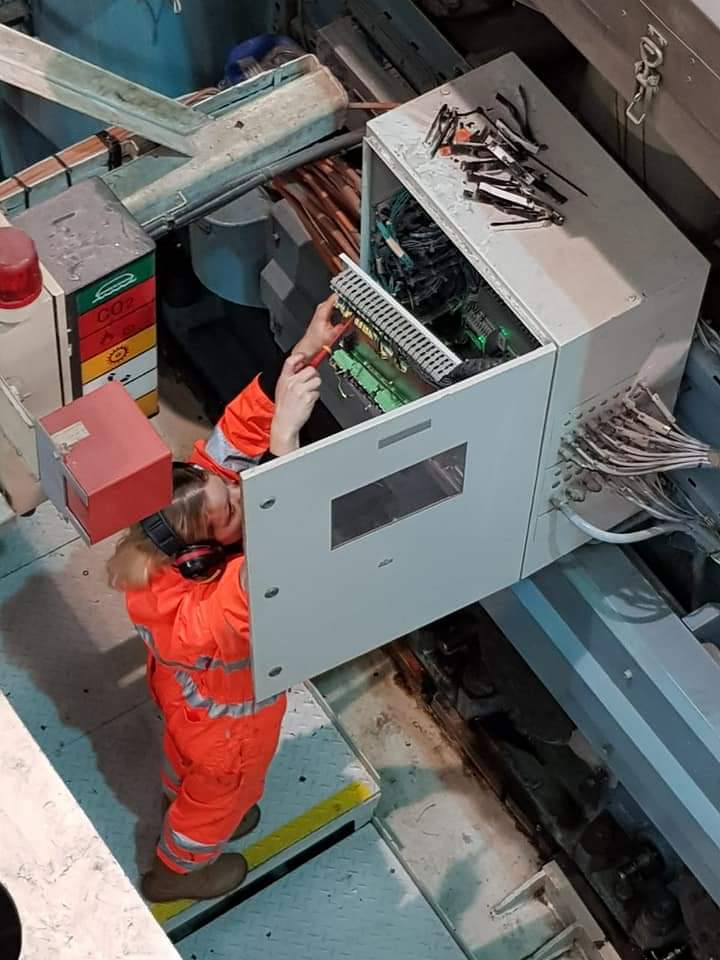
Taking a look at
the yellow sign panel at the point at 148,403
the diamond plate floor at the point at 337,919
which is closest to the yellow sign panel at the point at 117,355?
the yellow sign panel at the point at 148,403

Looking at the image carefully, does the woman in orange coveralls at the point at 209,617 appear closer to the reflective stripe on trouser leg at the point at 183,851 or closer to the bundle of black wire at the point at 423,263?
the reflective stripe on trouser leg at the point at 183,851

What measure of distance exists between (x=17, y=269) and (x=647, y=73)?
787 millimetres

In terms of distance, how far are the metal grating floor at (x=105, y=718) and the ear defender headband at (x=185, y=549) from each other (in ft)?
2.15

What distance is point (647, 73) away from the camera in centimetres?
163

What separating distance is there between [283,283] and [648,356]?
2.40 ft

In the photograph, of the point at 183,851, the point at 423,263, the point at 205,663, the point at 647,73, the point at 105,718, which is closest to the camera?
the point at 647,73

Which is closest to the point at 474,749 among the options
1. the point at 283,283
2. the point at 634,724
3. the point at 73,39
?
the point at 634,724

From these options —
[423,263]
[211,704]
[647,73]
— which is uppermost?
[647,73]

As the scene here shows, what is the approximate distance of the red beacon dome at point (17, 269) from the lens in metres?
1.95

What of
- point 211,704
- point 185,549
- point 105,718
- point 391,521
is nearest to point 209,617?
point 185,549

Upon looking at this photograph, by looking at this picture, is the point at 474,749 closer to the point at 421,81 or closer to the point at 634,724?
the point at 634,724

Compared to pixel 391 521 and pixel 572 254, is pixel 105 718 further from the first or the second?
pixel 572 254

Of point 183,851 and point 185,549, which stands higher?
point 185,549

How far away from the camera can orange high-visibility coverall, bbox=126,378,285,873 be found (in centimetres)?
213
